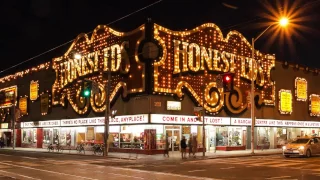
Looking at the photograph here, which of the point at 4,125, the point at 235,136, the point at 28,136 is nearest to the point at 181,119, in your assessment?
the point at 235,136

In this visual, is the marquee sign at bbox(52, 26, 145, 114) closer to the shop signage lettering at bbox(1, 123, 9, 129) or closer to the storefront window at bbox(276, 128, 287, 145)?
the shop signage lettering at bbox(1, 123, 9, 129)

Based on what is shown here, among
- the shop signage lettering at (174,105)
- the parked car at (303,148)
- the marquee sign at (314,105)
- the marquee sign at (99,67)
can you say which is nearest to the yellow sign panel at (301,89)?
the marquee sign at (314,105)

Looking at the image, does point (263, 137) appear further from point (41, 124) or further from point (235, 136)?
point (41, 124)

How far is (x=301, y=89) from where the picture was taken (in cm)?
5266

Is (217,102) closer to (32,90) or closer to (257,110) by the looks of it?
(257,110)

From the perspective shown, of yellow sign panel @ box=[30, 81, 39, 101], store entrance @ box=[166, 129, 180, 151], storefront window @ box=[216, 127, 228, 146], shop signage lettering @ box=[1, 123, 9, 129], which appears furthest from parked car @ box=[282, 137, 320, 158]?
shop signage lettering @ box=[1, 123, 9, 129]

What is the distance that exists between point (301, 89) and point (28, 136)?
121 feet

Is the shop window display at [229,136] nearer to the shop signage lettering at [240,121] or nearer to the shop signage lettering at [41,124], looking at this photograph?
the shop signage lettering at [240,121]

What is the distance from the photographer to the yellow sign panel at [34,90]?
5562cm

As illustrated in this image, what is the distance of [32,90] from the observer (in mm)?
57000

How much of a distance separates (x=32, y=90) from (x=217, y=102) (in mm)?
27429

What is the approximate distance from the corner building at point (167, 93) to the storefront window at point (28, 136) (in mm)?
339

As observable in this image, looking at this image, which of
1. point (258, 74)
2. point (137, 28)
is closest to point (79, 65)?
point (137, 28)

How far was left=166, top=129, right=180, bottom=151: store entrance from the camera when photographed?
38.6 meters
